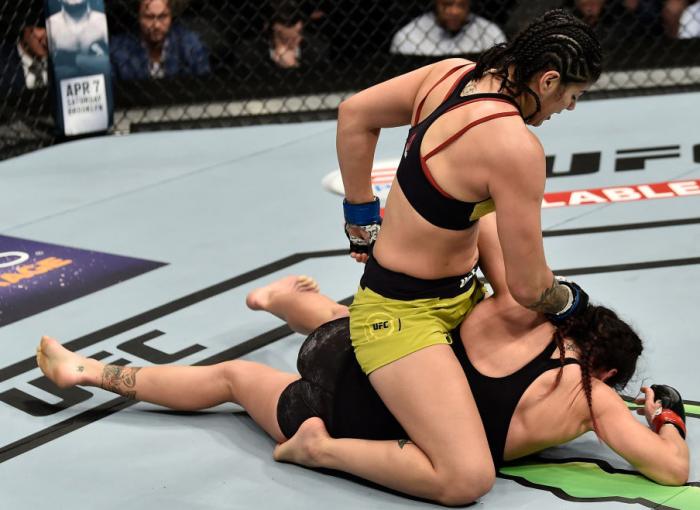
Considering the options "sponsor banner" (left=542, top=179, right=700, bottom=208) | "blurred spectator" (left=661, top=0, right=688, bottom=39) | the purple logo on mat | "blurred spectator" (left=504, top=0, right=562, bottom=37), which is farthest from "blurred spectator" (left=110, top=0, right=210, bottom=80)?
"blurred spectator" (left=661, top=0, right=688, bottom=39)

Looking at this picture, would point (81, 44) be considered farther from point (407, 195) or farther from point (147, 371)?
point (407, 195)

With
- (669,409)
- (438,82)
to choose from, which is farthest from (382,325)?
(669,409)

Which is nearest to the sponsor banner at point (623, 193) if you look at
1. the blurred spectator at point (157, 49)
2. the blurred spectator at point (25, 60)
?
the blurred spectator at point (157, 49)

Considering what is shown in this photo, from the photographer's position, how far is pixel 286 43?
5547 millimetres

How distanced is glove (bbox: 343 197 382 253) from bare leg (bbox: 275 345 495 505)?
1.34 feet

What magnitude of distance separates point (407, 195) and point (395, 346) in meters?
0.29

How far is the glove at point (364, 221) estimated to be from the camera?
8.52ft

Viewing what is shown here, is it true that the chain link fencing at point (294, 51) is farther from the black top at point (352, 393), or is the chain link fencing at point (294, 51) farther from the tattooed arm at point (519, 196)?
the tattooed arm at point (519, 196)

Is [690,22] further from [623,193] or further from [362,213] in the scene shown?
[362,213]

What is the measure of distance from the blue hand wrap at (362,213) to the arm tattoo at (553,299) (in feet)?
1.69

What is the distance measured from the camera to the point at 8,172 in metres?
4.71

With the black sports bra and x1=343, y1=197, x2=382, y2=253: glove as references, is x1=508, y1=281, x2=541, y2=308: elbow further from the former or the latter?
x1=343, y1=197, x2=382, y2=253: glove

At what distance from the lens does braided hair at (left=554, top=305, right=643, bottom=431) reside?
7.59ft

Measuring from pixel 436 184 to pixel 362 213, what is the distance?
45 cm
